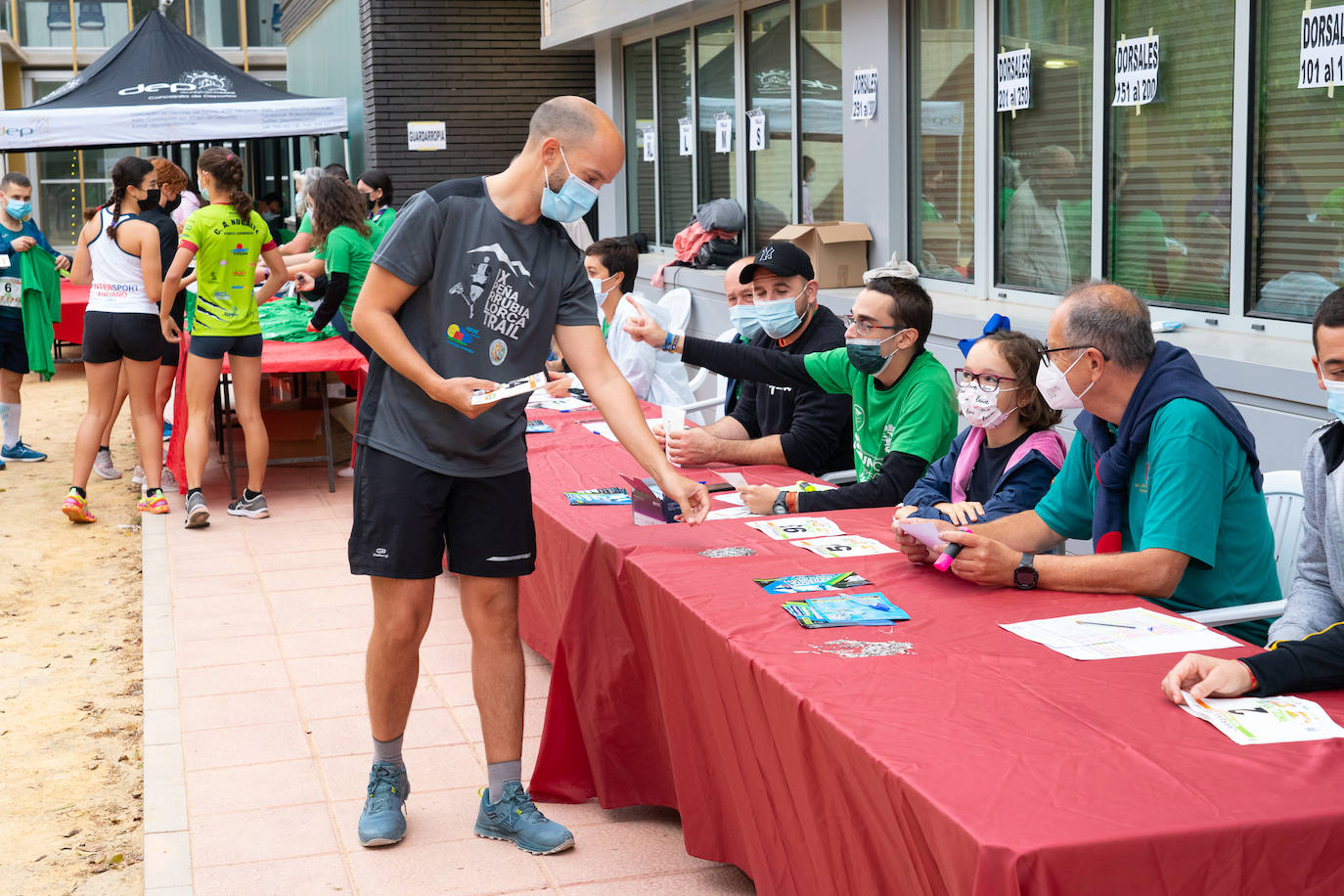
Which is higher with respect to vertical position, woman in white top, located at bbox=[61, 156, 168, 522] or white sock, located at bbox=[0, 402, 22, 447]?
woman in white top, located at bbox=[61, 156, 168, 522]

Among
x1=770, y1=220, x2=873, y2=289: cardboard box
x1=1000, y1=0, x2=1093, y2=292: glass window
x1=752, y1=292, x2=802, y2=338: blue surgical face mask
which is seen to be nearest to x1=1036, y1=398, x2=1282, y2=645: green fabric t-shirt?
x1=752, y1=292, x2=802, y2=338: blue surgical face mask

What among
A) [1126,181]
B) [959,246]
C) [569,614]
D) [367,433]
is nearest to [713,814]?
[569,614]

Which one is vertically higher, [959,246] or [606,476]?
[959,246]

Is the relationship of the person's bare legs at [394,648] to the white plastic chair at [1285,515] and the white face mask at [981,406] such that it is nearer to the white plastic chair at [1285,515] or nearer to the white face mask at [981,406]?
the white face mask at [981,406]

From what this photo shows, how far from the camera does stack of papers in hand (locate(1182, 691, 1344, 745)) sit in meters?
1.91

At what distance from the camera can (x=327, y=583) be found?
19.4 feet

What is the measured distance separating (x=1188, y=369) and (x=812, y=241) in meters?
4.21

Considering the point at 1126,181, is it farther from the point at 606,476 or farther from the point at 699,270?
the point at 699,270

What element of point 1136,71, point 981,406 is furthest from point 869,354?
point 1136,71

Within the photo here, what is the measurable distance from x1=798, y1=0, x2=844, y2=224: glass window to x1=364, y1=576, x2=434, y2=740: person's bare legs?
189 inches

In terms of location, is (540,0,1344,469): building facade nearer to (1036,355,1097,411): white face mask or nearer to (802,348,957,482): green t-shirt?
(802,348,957,482): green t-shirt

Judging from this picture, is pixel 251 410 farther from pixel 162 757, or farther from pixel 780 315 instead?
pixel 780 315

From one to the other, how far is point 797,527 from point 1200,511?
3.31ft

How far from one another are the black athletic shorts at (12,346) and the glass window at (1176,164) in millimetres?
6849
